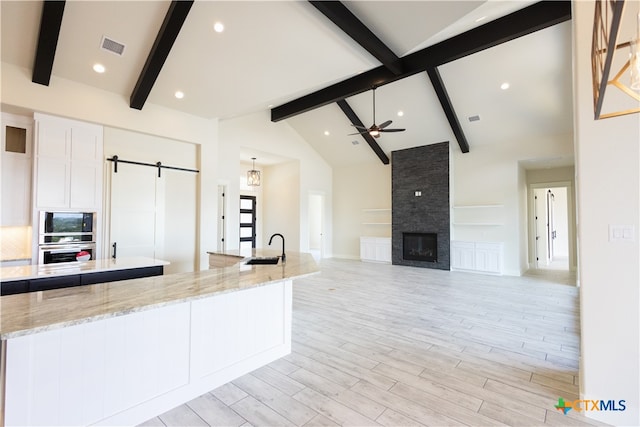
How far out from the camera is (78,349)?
1.72 metres

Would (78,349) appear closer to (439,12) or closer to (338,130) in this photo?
(439,12)

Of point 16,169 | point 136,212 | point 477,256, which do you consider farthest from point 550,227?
point 16,169

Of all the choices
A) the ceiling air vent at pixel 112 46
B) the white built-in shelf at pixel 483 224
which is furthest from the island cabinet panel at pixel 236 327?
the white built-in shelf at pixel 483 224

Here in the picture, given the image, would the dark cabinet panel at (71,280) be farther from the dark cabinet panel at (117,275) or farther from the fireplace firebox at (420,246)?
the fireplace firebox at (420,246)

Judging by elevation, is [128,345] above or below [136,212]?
below

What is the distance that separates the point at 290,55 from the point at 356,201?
6538 mm

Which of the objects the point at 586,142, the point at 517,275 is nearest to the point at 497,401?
the point at 586,142

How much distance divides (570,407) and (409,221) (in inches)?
260

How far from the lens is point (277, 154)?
8.93 meters

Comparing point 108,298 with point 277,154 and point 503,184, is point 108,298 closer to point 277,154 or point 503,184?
point 277,154

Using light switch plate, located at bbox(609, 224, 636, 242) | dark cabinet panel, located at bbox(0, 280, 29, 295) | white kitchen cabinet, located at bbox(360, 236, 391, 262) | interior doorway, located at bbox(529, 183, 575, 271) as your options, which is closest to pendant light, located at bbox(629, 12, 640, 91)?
light switch plate, located at bbox(609, 224, 636, 242)

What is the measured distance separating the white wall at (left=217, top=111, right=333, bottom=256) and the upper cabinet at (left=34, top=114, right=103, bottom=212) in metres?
2.97

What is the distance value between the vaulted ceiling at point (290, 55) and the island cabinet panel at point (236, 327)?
3360 mm

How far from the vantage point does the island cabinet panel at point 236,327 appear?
2250 millimetres
